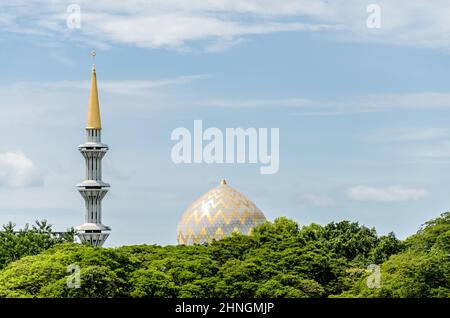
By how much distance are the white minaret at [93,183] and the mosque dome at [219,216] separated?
1380 centimetres

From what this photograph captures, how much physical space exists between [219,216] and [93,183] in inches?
619

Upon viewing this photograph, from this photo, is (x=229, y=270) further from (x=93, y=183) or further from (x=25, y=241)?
(x=93, y=183)

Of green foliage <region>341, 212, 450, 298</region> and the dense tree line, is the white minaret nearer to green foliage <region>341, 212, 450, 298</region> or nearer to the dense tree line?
the dense tree line

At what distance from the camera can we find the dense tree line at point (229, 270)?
2259 inches

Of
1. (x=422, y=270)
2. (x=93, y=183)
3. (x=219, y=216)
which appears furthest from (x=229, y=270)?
(x=219, y=216)

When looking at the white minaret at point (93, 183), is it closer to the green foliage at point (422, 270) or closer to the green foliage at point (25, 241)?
the green foliage at point (25, 241)

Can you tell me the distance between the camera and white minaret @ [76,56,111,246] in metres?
95.3

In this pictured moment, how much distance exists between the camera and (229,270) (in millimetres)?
65500

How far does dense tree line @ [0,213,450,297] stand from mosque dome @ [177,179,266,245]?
97.0 feet

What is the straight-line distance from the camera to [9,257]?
73000 mm

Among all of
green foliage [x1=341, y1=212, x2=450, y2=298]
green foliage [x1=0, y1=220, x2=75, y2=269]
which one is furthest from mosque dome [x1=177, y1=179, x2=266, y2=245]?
green foliage [x1=341, y1=212, x2=450, y2=298]

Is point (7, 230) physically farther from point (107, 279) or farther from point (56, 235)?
point (107, 279)

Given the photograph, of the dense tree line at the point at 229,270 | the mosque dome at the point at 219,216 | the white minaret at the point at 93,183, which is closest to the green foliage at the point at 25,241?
the dense tree line at the point at 229,270
